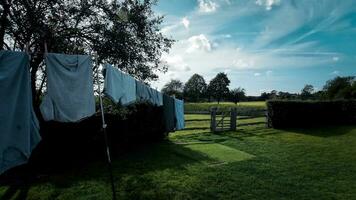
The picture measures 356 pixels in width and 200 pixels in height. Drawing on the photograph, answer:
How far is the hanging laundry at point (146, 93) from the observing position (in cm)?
859

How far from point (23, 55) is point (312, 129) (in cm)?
1845

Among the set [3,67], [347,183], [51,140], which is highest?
[3,67]

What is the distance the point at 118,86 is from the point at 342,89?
62395mm

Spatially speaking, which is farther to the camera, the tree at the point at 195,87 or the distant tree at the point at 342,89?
the tree at the point at 195,87

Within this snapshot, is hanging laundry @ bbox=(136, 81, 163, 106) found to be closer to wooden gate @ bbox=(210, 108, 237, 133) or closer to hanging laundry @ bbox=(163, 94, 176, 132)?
hanging laundry @ bbox=(163, 94, 176, 132)

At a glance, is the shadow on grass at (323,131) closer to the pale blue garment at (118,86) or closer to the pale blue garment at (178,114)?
the pale blue garment at (178,114)

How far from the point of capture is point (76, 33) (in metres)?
9.28

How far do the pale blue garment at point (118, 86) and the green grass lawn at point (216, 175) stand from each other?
191 cm

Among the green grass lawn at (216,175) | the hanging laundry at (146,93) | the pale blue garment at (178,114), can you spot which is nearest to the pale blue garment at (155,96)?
the hanging laundry at (146,93)

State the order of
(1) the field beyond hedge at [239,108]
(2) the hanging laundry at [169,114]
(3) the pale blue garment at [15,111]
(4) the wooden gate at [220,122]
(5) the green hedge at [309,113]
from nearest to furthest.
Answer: (3) the pale blue garment at [15,111] → (2) the hanging laundry at [169,114] → (4) the wooden gate at [220,122] → (5) the green hedge at [309,113] → (1) the field beyond hedge at [239,108]

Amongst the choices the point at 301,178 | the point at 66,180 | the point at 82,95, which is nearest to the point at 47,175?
the point at 66,180

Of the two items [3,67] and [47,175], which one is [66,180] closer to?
[47,175]

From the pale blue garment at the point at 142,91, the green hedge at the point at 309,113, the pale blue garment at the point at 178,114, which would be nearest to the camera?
the pale blue garment at the point at 142,91

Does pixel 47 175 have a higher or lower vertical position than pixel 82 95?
lower
